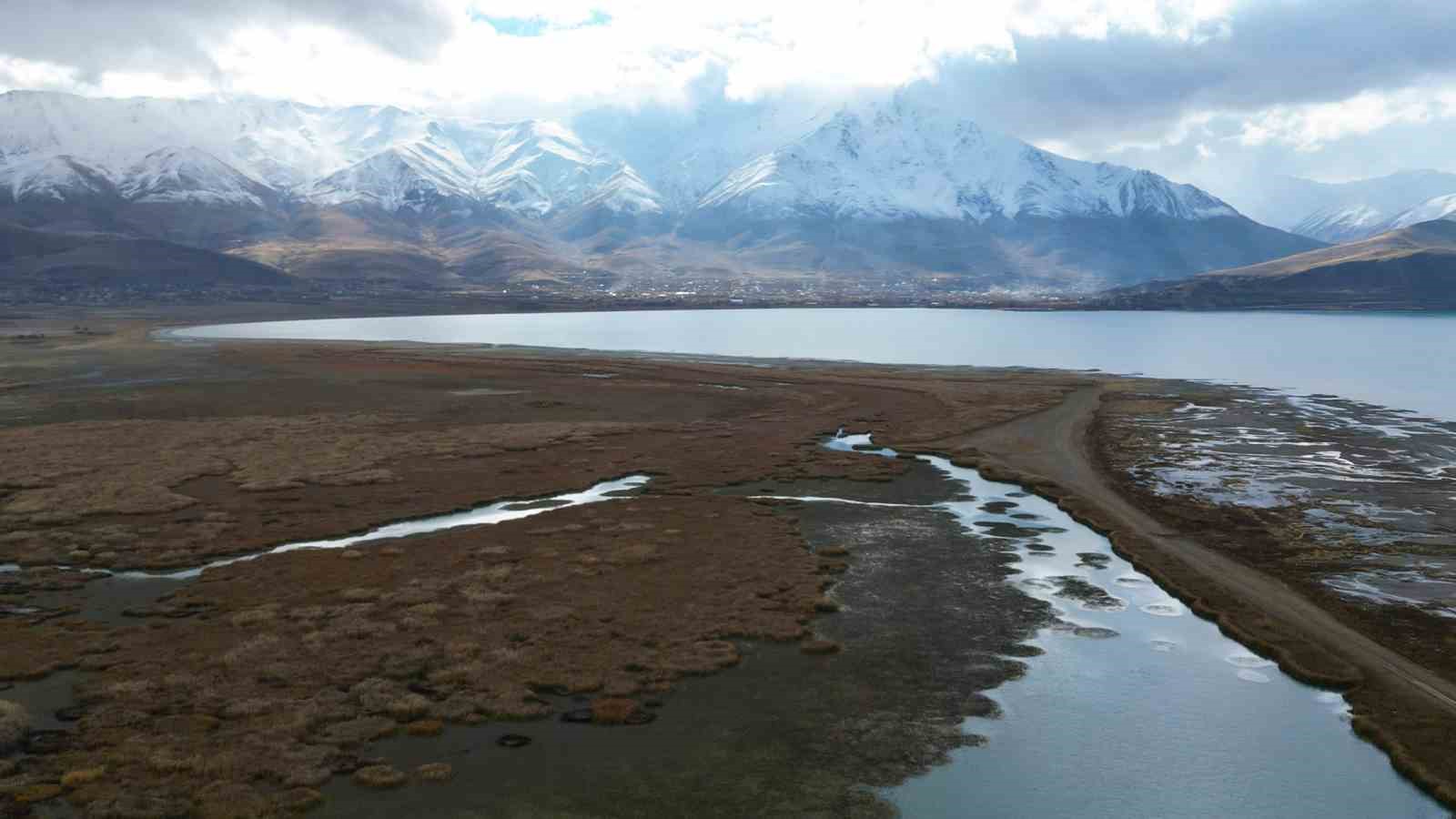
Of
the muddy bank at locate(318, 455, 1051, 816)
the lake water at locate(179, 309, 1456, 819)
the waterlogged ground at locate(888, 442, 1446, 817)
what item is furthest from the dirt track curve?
the muddy bank at locate(318, 455, 1051, 816)

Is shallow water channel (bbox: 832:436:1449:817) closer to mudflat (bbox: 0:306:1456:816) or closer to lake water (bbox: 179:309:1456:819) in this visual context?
lake water (bbox: 179:309:1456:819)

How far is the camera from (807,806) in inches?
917

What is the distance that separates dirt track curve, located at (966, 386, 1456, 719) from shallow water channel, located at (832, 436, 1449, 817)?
292 cm

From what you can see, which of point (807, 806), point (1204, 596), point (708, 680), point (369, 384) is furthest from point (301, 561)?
point (369, 384)

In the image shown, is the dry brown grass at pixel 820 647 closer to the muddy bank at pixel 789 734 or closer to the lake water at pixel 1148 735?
the muddy bank at pixel 789 734

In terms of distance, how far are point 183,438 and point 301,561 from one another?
130ft

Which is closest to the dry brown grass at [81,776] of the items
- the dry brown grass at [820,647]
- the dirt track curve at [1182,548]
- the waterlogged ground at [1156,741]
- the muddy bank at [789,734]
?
the muddy bank at [789,734]

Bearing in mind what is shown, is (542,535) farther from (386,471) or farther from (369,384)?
(369,384)

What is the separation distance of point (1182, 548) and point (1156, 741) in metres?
22.8

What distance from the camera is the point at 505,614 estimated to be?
119 ft

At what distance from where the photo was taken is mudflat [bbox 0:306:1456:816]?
25.0m

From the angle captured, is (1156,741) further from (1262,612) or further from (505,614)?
(505,614)

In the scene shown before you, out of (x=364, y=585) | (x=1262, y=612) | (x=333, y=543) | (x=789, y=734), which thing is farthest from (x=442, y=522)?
(x=1262, y=612)

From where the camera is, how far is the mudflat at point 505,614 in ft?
81.9
